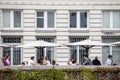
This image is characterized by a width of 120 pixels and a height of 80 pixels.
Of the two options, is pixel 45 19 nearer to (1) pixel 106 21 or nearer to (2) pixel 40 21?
(2) pixel 40 21

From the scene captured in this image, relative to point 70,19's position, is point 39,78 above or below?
below

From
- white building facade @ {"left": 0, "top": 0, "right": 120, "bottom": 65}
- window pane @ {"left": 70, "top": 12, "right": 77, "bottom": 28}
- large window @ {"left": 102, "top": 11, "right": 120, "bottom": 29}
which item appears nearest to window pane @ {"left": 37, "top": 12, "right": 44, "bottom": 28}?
white building facade @ {"left": 0, "top": 0, "right": 120, "bottom": 65}

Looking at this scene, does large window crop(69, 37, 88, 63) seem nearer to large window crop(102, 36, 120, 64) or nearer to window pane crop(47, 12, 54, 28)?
large window crop(102, 36, 120, 64)

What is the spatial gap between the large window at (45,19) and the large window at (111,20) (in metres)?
4.75

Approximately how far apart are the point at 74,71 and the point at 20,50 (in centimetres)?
2176

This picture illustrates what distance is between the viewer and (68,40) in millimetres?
56500

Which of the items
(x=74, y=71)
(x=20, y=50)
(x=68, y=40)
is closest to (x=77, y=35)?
(x=68, y=40)

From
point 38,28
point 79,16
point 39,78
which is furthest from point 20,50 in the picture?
point 39,78

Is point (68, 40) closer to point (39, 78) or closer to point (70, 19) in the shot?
point (70, 19)

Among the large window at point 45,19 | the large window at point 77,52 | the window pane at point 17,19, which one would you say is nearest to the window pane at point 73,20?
the large window at point 77,52

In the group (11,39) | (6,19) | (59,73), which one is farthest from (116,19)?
(59,73)

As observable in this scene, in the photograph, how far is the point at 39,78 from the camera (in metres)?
35.3

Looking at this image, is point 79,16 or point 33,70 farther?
point 79,16

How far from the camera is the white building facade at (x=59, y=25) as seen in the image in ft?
185
